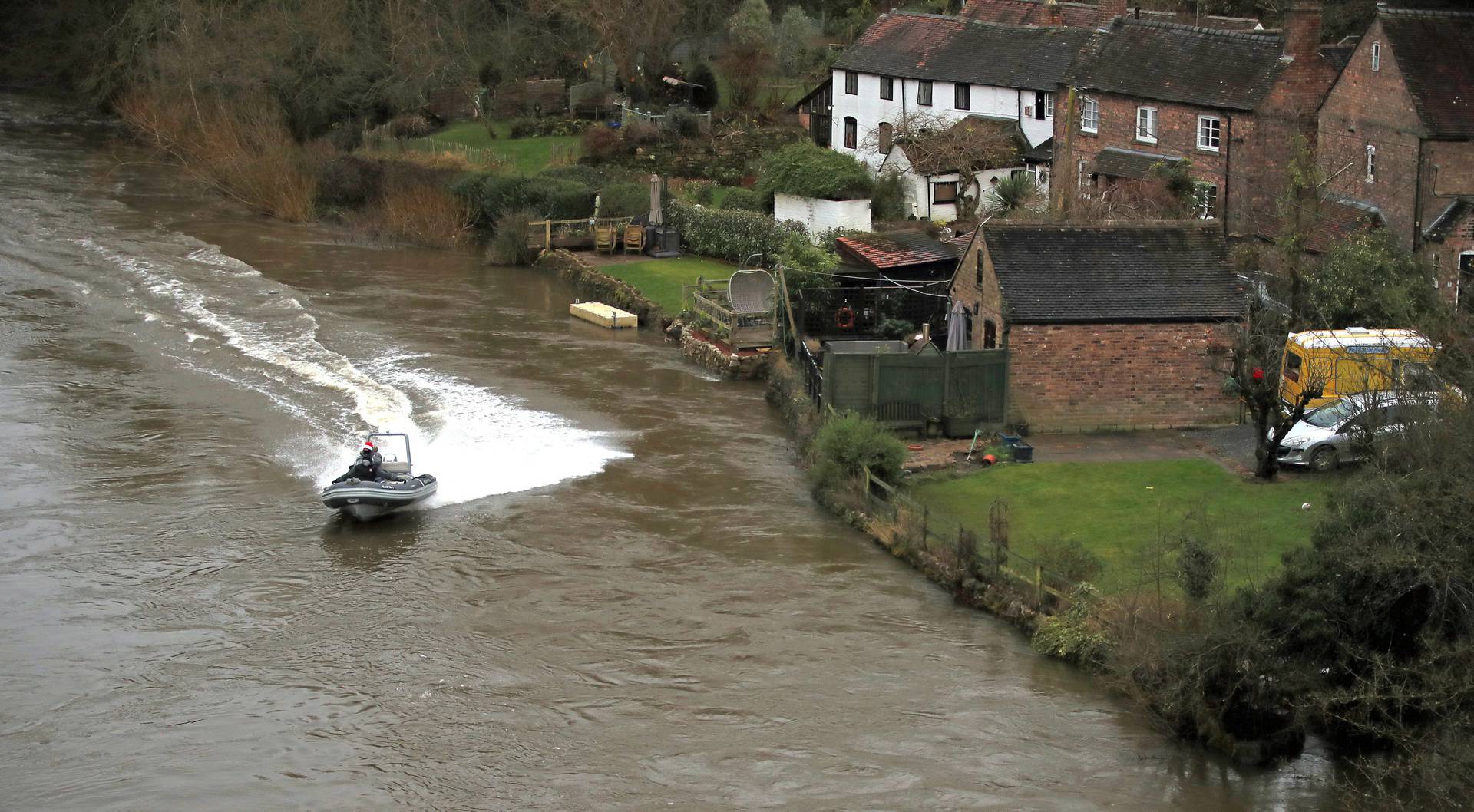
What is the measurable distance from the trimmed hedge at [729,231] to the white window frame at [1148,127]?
9892 millimetres

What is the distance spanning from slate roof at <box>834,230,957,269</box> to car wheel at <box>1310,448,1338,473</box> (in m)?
14.4

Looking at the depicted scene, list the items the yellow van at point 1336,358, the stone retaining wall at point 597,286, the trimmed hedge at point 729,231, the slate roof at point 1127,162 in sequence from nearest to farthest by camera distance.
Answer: the yellow van at point 1336,358 < the slate roof at point 1127,162 < the stone retaining wall at point 597,286 < the trimmed hedge at point 729,231

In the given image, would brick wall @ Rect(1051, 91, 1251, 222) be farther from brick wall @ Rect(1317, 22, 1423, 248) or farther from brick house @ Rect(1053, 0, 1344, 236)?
A: brick wall @ Rect(1317, 22, 1423, 248)

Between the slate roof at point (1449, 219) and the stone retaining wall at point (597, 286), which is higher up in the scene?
the slate roof at point (1449, 219)

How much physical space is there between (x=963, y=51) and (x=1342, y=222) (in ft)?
72.4

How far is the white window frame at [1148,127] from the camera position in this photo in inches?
1794

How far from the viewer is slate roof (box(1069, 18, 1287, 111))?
43062mm

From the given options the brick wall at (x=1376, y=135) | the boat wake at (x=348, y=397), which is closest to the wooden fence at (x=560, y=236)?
the boat wake at (x=348, y=397)

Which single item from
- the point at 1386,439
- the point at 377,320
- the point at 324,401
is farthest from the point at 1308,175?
the point at 377,320

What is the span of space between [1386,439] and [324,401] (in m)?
23.9

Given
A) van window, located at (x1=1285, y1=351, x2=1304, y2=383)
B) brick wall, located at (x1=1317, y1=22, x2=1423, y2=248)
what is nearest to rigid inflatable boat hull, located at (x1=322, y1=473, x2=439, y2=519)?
van window, located at (x1=1285, y1=351, x2=1304, y2=383)

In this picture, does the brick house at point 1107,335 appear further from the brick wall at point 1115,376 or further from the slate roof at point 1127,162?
the slate roof at point 1127,162

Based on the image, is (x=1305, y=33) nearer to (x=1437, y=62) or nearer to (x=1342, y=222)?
(x=1437, y=62)

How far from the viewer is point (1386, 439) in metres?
20.6
